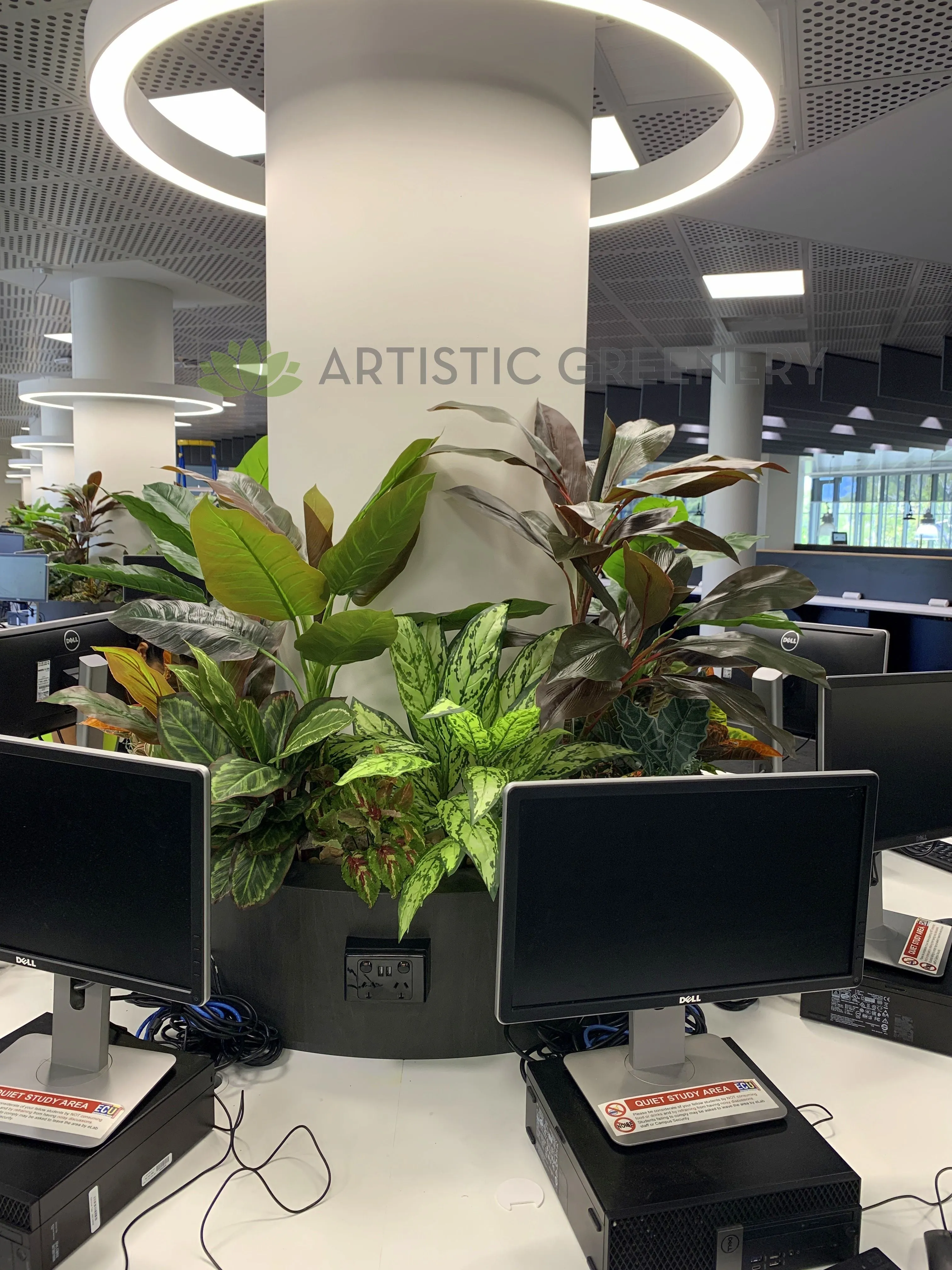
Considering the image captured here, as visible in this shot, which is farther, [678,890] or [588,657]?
[588,657]

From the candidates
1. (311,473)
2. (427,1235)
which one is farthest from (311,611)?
(427,1235)

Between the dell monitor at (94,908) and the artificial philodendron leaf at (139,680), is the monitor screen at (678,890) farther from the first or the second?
the artificial philodendron leaf at (139,680)

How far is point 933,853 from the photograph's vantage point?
2299mm

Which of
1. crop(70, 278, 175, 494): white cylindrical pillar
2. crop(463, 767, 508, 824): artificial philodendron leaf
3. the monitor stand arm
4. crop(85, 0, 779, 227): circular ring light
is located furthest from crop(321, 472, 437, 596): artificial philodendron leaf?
crop(70, 278, 175, 494): white cylindrical pillar

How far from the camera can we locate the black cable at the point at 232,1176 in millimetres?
1036

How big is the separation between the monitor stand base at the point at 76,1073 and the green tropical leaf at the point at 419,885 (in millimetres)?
381

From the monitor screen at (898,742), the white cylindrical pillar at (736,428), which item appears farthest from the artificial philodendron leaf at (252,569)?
the white cylindrical pillar at (736,428)

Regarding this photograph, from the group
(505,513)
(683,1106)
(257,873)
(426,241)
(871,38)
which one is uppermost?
(871,38)

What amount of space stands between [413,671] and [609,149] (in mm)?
3078

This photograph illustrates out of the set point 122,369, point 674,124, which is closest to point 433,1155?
point 674,124

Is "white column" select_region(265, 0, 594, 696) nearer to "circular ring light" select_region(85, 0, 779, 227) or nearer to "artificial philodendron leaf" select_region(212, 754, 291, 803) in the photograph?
"circular ring light" select_region(85, 0, 779, 227)

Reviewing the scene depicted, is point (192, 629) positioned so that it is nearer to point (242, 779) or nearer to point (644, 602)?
point (242, 779)

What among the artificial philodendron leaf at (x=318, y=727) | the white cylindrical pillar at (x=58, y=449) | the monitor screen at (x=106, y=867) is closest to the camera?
the monitor screen at (x=106, y=867)

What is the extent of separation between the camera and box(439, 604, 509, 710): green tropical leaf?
1490mm
